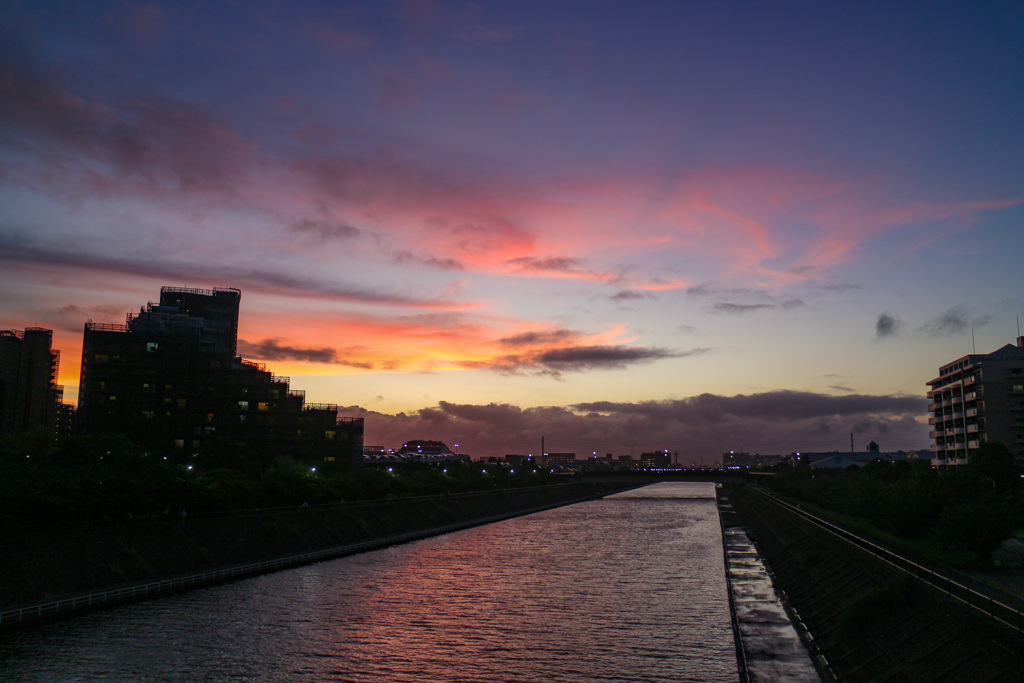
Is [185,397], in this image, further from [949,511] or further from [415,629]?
[949,511]

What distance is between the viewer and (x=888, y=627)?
37.7m

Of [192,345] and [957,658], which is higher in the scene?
[192,345]

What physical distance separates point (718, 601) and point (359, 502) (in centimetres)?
6366

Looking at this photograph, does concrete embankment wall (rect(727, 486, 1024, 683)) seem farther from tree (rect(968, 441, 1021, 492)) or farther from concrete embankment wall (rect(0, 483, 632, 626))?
tree (rect(968, 441, 1021, 492))

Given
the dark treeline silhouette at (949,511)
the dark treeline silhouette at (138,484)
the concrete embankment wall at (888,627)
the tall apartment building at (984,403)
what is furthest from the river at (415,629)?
the tall apartment building at (984,403)

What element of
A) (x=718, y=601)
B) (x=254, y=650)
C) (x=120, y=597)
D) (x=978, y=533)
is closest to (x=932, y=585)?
(x=978, y=533)

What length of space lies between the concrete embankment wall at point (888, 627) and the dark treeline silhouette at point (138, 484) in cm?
5677

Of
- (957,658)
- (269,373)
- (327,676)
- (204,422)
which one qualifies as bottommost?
(327,676)

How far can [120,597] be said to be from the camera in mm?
54375

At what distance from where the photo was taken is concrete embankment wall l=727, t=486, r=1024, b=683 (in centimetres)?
2842

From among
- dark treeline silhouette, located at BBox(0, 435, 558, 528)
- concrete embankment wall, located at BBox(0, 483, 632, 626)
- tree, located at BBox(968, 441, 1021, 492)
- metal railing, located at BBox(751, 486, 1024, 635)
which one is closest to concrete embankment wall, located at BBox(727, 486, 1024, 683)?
metal railing, located at BBox(751, 486, 1024, 635)

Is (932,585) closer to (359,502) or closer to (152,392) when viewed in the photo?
(359,502)

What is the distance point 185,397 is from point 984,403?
571 feet

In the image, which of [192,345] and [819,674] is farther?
[192,345]
